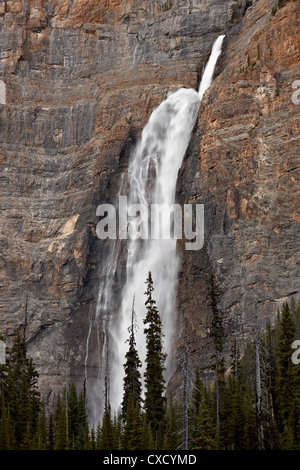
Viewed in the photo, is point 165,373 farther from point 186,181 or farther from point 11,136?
point 11,136

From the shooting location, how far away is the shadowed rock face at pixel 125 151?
8500cm

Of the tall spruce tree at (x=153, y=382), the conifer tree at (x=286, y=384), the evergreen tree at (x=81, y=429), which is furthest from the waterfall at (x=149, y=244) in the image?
the conifer tree at (x=286, y=384)

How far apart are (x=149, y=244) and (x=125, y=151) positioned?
14.3 metres

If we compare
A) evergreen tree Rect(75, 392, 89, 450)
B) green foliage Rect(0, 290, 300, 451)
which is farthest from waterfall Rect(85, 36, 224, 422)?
green foliage Rect(0, 290, 300, 451)

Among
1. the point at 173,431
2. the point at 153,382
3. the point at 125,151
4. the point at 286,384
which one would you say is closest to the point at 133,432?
the point at 173,431

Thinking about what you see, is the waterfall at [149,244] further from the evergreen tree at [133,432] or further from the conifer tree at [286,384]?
the evergreen tree at [133,432]

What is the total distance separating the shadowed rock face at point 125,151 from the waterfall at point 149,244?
1.63 metres

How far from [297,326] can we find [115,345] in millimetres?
27675

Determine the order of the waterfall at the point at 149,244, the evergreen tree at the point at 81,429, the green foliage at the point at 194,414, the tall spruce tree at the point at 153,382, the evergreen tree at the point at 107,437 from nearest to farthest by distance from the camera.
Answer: the green foliage at the point at 194,414
the evergreen tree at the point at 107,437
the tall spruce tree at the point at 153,382
the evergreen tree at the point at 81,429
the waterfall at the point at 149,244

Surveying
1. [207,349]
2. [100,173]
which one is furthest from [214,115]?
[207,349]

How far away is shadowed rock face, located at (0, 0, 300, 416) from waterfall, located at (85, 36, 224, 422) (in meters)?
1.63

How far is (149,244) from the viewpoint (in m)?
96.6

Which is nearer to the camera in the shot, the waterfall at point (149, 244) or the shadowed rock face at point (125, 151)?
the shadowed rock face at point (125, 151)

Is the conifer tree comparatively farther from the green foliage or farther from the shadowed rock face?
the shadowed rock face
